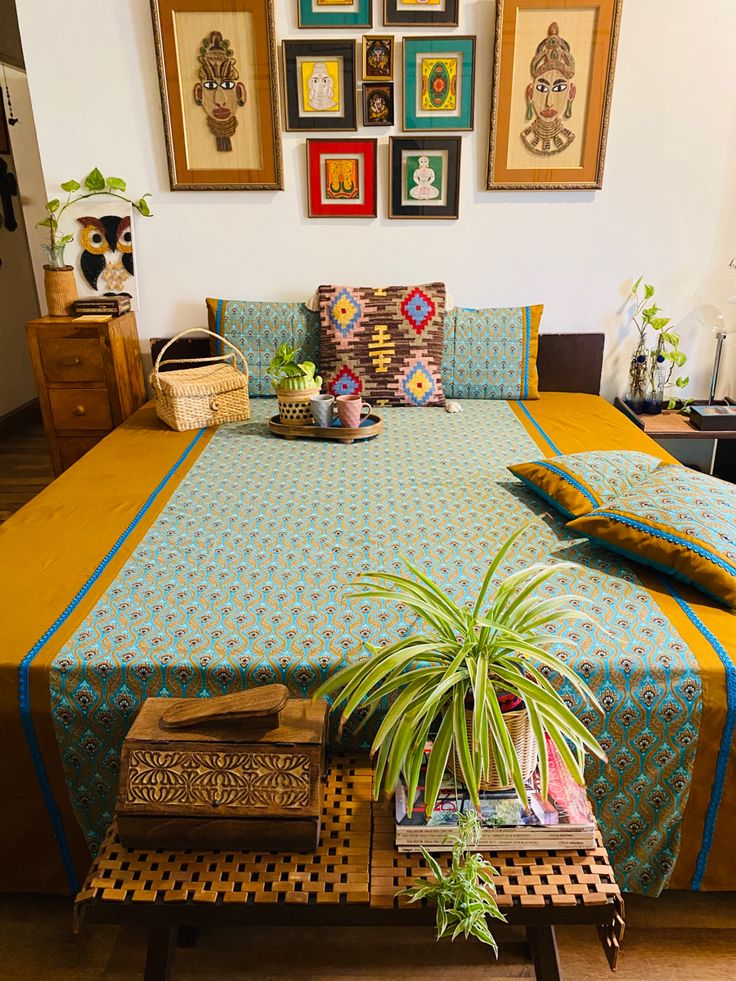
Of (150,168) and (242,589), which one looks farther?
Result: (150,168)

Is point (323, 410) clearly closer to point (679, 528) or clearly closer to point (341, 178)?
point (341, 178)

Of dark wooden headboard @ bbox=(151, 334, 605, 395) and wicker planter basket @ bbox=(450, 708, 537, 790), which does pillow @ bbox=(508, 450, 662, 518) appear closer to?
wicker planter basket @ bbox=(450, 708, 537, 790)

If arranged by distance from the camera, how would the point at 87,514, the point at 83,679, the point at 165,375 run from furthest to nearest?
the point at 165,375 < the point at 87,514 < the point at 83,679

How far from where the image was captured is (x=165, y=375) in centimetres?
278

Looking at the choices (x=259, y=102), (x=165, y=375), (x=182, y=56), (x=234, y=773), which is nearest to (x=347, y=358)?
(x=165, y=375)

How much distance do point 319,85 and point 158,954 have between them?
9.67 feet

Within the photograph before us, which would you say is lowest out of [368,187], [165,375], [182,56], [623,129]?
[165,375]

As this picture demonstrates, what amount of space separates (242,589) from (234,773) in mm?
495

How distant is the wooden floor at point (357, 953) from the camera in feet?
4.61

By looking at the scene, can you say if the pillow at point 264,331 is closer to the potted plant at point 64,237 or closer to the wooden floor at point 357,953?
the potted plant at point 64,237

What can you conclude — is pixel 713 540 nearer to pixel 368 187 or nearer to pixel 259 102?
pixel 368 187

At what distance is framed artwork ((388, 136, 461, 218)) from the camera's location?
3.03 m

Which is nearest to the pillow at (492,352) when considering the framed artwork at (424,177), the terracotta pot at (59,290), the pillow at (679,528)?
the framed artwork at (424,177)

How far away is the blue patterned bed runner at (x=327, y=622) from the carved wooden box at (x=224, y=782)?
186 millimetres
